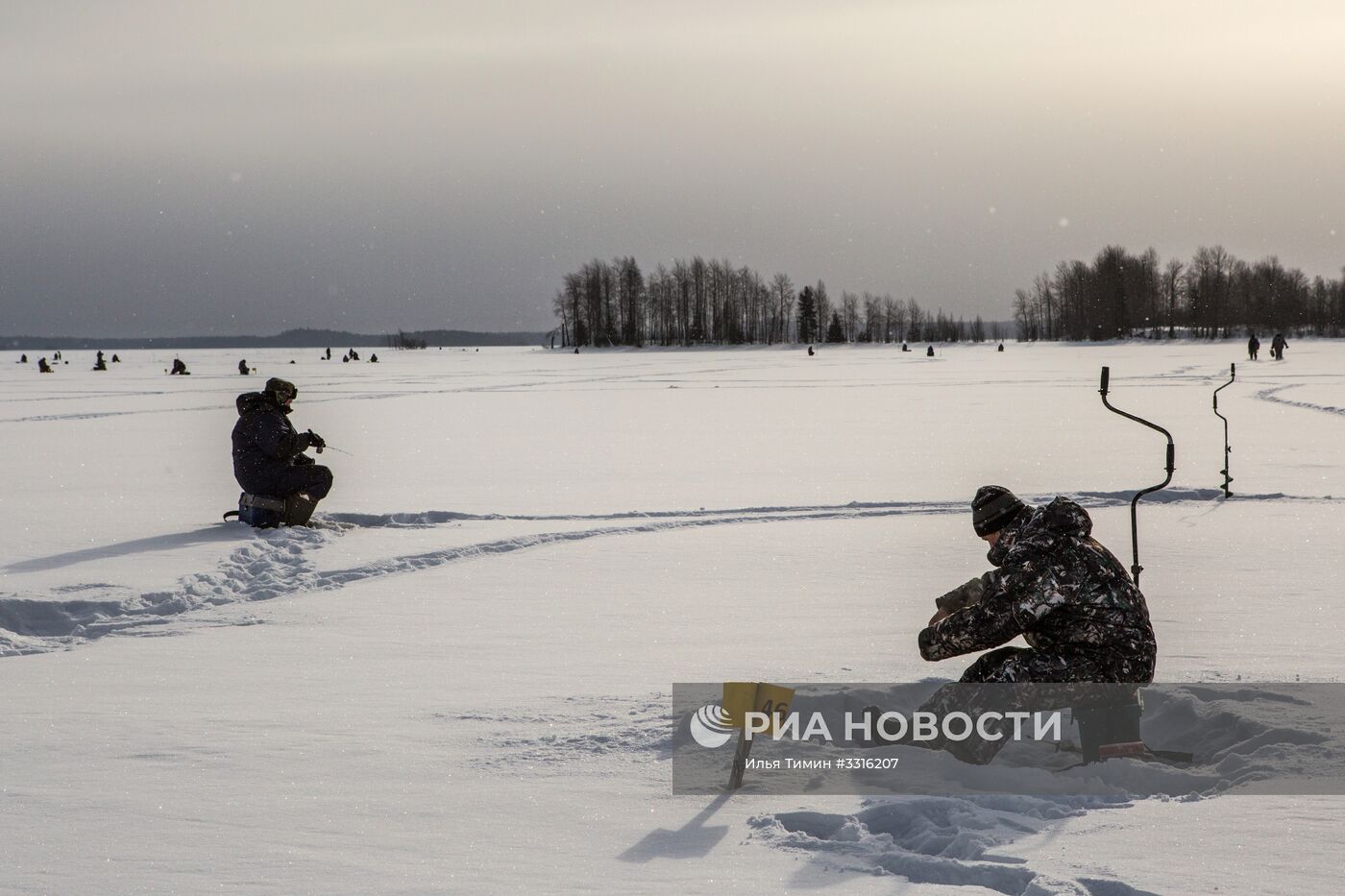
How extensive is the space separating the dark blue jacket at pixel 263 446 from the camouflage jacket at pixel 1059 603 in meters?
7.44

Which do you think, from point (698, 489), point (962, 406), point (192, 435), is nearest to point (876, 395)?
point (962, 406)

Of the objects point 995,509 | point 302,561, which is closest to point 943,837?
point 995,509

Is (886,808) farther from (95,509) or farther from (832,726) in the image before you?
(95,509)

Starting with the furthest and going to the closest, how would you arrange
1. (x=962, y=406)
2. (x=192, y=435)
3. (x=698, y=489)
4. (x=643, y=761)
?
(x=962, y=406) < (x=192, y=435) < (x=698, y=489) < (x=643, y=761)

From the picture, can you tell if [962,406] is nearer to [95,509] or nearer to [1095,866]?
[95,509]

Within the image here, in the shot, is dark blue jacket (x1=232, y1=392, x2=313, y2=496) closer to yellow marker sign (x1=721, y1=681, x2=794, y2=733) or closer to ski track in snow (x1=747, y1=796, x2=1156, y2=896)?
yellow marker sign (x1=721, y1=681, x2=794, y2=733)

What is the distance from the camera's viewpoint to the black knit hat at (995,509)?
4.60 m

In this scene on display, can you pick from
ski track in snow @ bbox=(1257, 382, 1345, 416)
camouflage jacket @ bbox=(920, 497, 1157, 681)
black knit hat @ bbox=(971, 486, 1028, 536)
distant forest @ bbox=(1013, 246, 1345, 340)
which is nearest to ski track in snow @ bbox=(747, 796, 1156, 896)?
camouflage jacket @ bbox=(920, 497, 1157, 681)

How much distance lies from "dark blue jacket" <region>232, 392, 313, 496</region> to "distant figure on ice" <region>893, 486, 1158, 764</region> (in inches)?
290

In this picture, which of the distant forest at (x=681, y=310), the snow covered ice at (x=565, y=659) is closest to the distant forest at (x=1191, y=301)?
the distant forest at (x=681, y=310)

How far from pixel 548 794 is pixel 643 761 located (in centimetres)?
51

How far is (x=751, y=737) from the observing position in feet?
15.3

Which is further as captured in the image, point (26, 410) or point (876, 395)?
point (876, 395)

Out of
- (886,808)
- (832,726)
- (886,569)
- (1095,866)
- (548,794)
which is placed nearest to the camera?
(1095,866)
